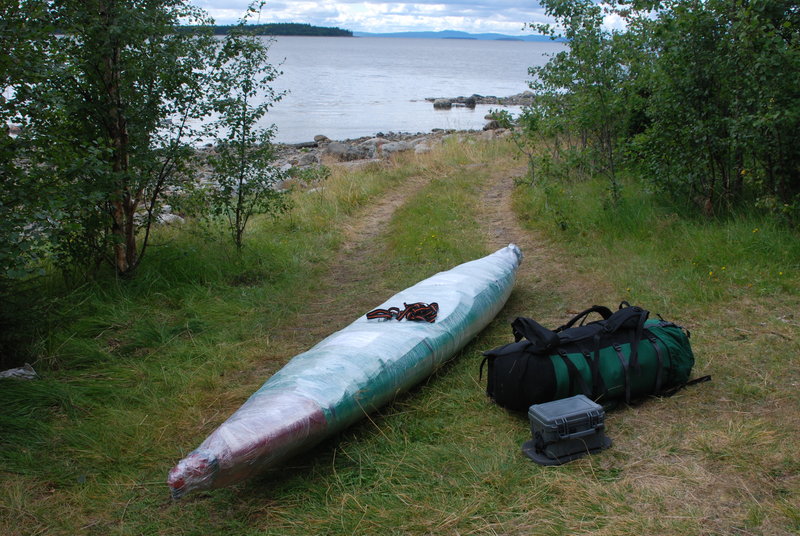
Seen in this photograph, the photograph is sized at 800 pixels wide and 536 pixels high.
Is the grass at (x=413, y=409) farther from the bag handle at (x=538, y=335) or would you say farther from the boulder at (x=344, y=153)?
the boulder at (x=344, y=153)

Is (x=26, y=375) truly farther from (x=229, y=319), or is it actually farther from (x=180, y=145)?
(x=180, y=145)

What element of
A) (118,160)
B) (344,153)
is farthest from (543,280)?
(344,153)

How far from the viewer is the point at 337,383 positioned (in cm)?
385

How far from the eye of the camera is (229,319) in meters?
6.18

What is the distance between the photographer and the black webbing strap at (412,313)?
4.77 meters

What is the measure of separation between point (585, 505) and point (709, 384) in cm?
167

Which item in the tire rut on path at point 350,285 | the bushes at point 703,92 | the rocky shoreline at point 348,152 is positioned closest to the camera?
the tire rut on path at point 350,285

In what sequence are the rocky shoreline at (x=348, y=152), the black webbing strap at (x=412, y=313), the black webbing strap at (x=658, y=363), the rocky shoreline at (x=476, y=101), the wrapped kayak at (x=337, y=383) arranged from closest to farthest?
the wrapped kayak at (x=337, y=383), the black webbing strap at (x=658, y=363), the black webbing strap at (x=412, y=313), the rocky shoreline at (x=348, y=152), the rocky shoreline at (x=476, y=101)

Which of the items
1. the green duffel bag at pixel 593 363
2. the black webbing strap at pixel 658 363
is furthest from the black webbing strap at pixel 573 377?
the black webbing strap at pixel 658 363

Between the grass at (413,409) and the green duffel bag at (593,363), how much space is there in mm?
132

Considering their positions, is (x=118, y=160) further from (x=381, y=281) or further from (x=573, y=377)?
(x=573, y=377)

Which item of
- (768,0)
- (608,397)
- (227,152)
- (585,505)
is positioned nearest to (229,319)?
(227,152)

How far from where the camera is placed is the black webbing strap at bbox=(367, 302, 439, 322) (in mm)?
4770

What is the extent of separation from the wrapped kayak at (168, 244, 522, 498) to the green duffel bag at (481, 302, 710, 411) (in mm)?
631
